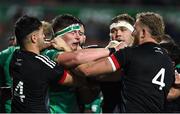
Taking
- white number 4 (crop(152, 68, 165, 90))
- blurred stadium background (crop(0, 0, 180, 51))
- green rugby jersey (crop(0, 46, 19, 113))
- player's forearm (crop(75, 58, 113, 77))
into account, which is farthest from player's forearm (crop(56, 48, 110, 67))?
blurred stadium background (crop(0, 0, 180, 51))

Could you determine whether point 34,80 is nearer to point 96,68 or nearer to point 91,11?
point 96,68

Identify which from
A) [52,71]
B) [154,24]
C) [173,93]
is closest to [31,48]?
[52,71]

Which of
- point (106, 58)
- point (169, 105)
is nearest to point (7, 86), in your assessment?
point (106, 58)

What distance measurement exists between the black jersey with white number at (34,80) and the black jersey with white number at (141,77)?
650 mm

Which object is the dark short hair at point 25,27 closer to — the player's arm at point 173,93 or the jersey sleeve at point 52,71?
the jersey sleeve at point 52,71

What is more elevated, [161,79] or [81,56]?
[81,56]

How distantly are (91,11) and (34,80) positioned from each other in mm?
12708

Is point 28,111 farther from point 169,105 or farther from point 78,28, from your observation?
point 169,105

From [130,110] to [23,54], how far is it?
124 cm

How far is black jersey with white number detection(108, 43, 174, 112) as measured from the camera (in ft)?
19.7

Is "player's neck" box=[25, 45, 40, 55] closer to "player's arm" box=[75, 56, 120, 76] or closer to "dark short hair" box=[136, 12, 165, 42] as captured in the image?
"player's arm" box=[75, 56, 120, 76]

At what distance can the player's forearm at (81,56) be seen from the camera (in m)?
6.14

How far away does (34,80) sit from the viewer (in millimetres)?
6086

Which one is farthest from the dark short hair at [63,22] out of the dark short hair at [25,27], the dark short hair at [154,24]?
the dark short hair at [154,24]
